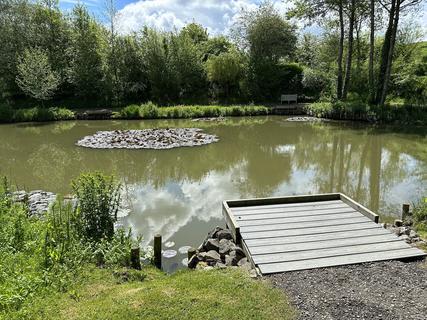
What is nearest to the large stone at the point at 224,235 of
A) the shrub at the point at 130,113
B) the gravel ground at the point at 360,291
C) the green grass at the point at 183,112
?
the gravel ground at the point at 360,291

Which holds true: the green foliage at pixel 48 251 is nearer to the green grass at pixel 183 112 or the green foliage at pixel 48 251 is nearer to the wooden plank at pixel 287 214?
the wooden plank at pixel 287 214

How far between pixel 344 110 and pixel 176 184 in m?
12.2

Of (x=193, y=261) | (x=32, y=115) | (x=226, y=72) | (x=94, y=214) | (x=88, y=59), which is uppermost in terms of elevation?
(x=88, y=59)

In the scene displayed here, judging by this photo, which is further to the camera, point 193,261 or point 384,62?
point 384,62

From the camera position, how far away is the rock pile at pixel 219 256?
506 centimetres

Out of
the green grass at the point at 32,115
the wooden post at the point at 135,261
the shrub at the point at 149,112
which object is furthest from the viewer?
the shrub at the point at 149,112

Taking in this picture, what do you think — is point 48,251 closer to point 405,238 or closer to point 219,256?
point 219,256

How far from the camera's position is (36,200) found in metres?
7.99

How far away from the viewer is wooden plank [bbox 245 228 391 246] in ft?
17.3

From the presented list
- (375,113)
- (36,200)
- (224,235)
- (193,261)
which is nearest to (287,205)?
(224,235)

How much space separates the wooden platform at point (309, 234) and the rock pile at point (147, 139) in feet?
25.3

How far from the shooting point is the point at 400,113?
17688 mm

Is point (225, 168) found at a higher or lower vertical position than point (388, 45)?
lower

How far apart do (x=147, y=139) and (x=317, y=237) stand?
415 inches
